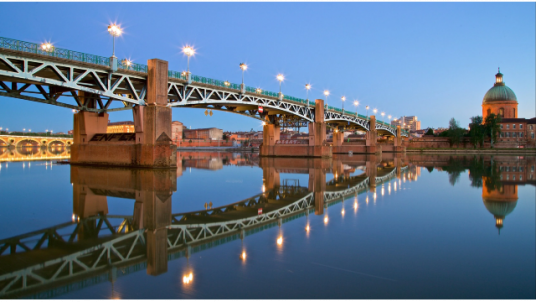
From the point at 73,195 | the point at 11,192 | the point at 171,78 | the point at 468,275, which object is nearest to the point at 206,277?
the point at 468,275

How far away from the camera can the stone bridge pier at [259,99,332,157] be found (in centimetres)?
5794

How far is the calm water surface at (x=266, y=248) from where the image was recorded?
5.55 meters

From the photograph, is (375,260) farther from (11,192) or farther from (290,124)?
(290,124)

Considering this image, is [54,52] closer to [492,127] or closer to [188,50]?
[188,50]

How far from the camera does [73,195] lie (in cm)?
1552

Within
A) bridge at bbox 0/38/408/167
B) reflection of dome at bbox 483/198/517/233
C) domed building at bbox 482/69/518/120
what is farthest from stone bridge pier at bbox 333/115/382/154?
reflection of dome at bbox 483/198/517/233

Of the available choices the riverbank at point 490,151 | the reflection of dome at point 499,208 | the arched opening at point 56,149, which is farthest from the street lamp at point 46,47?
the riverbank at point 490,151

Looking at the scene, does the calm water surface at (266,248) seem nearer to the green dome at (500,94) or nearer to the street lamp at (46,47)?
the street lamp at (46,47)

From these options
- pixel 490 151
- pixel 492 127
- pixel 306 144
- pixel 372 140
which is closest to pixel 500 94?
pixel 492 127

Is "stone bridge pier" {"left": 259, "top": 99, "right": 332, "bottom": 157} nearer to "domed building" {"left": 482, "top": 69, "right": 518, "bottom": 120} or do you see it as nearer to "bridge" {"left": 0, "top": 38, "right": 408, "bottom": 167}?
"bridge" {"left": 0, "top": 38, "right": 408, "bottom": 167}

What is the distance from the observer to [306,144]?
59906mm

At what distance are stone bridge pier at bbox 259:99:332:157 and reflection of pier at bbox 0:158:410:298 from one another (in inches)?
1679

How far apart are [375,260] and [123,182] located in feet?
54.8

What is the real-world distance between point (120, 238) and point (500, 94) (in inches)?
5801
